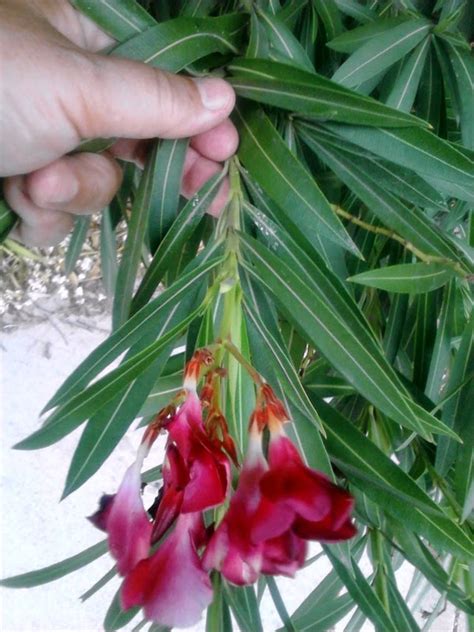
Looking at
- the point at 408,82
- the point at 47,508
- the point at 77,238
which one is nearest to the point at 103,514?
the point at 408,82

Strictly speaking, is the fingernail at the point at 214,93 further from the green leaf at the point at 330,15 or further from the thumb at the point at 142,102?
the green leaf at the point at 330,15

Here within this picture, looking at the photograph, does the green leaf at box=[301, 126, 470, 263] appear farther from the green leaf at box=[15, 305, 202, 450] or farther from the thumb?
the green leaf at box=[15, 305, 202, 450]

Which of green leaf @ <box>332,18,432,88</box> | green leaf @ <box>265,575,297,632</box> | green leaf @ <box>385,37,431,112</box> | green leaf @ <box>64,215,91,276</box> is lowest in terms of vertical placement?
green leaf @ <box>265,575,297,632</box>

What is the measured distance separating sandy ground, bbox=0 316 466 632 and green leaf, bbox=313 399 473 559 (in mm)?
1012

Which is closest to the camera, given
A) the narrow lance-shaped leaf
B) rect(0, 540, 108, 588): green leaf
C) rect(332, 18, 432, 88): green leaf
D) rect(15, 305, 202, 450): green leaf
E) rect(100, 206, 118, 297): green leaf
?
rect(15, 305, 202, 450): green leaf

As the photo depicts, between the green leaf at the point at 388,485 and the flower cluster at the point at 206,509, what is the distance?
0.22 metres

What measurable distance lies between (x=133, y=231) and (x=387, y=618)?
1.61 ft

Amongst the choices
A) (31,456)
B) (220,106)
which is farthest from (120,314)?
(31,456)

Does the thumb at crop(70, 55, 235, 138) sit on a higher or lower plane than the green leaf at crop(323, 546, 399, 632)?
higher

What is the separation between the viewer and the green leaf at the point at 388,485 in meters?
0.58

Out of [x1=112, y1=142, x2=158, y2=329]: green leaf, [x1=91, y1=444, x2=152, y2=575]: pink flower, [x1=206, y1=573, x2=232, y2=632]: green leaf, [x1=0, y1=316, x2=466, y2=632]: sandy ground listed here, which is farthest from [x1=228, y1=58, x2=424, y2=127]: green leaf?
[x1=0, y1=316, x2=466, y2=632]: sandy ground

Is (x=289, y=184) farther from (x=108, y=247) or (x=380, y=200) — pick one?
(x=108, y=247)

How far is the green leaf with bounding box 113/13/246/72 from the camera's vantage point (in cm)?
58

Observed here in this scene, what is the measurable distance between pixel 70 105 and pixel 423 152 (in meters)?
0.31
